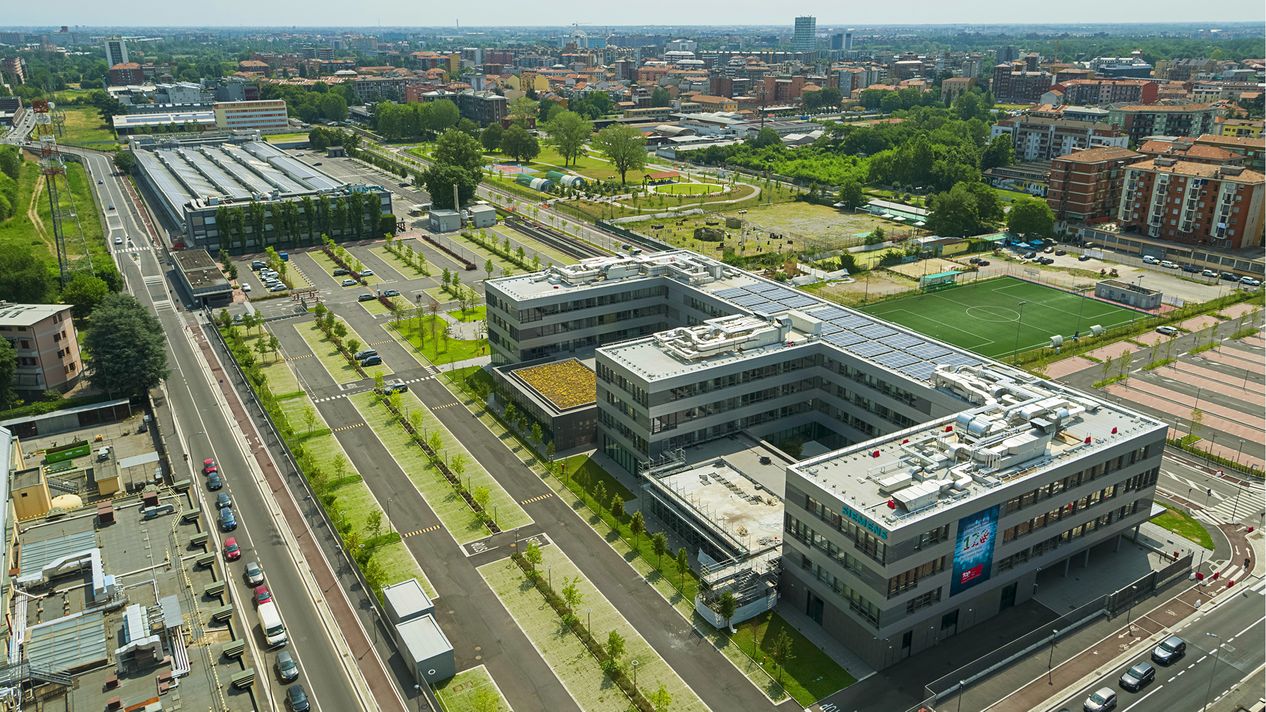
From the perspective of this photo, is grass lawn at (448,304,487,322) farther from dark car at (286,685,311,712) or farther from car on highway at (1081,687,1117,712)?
car on highway at (1081,687,1117,712)

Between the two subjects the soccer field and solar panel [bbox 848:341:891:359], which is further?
the soccer field

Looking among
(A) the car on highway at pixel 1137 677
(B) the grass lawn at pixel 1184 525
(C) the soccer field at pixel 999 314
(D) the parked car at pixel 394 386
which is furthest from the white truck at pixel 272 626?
(C) the soccer field at pixel 999 314

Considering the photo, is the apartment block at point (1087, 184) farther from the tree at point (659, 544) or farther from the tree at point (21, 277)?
the tree at point (21, 277)

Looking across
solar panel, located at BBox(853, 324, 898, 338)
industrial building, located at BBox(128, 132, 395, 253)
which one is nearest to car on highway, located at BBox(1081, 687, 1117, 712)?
solar panel, located at BBox(853, 324, 898, 338)

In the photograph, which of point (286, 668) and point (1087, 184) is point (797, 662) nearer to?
point (286, 668)

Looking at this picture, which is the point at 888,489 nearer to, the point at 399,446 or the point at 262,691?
the point at 262,691

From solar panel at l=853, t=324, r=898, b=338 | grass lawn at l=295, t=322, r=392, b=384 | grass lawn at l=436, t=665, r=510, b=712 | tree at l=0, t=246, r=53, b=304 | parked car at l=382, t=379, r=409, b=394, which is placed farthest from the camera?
tree at l=0, t=246, r=53, b=304
